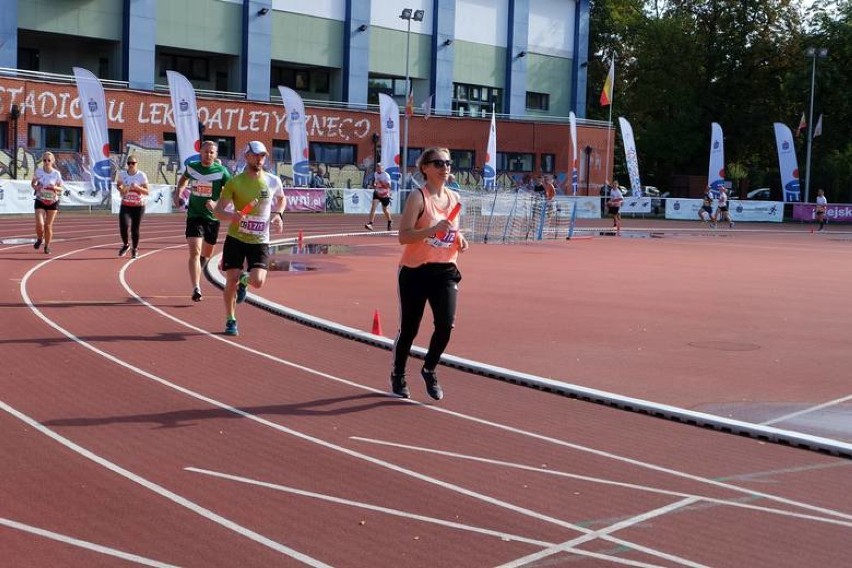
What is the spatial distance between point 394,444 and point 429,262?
1810 millimetres

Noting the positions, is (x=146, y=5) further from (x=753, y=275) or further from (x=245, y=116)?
(x=753, y=275)

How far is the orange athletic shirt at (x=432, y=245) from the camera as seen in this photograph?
873cm

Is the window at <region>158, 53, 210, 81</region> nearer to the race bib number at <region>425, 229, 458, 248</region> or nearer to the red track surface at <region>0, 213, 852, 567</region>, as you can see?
the red track surface at <region>0, 213, 852, 567</region>

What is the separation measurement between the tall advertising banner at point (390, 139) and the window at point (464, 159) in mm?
9422

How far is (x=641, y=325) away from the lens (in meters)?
14.1

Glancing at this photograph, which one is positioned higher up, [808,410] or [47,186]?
[47,186]

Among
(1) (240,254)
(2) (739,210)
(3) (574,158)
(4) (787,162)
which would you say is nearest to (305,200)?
(3) (574,158)

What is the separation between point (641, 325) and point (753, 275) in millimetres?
9581

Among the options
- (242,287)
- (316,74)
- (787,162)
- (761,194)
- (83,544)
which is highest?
(316,74)

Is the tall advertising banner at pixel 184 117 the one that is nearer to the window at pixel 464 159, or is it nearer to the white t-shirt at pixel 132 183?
the window at pixel 464 159

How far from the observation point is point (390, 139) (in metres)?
48.3

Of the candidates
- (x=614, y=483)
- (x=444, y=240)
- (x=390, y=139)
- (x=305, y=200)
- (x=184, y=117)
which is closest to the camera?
(x=614, y=483)

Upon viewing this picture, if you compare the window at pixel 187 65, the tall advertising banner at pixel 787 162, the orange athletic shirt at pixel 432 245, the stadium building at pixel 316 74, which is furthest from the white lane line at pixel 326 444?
the tall advertising banner at pixel 787 162

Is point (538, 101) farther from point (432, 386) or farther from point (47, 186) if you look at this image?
point (432, 386)
